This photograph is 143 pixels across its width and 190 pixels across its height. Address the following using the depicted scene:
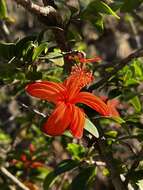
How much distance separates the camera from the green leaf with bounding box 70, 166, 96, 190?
150cm

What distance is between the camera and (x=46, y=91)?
120 cm

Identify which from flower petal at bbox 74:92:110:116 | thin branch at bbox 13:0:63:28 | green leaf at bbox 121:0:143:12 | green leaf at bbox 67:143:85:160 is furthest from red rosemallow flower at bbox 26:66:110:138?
green leaf at bbox 67:143:85:160

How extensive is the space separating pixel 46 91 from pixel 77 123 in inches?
4.7

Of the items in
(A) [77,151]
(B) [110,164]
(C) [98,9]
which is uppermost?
(C) [98,9]

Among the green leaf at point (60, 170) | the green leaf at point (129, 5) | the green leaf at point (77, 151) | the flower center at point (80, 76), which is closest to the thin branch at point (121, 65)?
the flower center at point (80, 76)

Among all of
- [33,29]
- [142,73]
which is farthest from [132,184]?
[33,29]

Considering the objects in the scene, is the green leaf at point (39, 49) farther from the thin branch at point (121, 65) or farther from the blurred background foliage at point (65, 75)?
the thin branch at point (121, 65)

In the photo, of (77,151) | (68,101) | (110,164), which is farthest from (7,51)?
Answer: (77,151)

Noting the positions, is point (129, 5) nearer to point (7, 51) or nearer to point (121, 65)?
point (121, 65)

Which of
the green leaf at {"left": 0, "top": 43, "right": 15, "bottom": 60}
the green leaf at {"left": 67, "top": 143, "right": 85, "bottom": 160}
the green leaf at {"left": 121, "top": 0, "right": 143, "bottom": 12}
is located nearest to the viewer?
the green leaf at {"left": 0, "top": 43, "right": 15, "bottom": 60}

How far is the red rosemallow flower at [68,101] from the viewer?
112 cm

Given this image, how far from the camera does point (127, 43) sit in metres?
4.25

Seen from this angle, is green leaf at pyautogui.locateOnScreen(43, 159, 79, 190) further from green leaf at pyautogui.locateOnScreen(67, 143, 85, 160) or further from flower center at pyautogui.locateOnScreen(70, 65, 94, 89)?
flower center at pyautogui.locateOnScreen(70, 65, 94, 89)

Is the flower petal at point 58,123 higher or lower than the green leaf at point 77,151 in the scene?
higher
